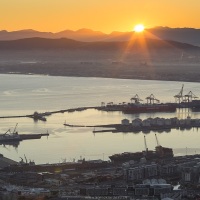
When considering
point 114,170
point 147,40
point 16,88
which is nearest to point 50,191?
point 114,170

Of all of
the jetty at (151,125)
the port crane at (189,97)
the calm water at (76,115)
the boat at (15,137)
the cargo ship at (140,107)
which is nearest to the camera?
the calm water at (76,115)

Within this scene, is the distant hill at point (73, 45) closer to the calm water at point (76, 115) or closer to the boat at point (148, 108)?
the calm water at point (76, 115)

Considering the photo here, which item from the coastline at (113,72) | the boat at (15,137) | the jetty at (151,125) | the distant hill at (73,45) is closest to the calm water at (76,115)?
the boat at (15,137)

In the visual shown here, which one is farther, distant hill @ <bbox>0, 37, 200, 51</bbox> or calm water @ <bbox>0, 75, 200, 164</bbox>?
distant hill @ <bbox>0, 37, 200, 51</bbox>

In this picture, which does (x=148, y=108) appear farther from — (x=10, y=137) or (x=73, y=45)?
(x=73, y=45)

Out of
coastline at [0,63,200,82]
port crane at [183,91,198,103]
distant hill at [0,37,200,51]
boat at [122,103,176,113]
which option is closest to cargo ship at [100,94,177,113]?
boat at [122,103,176,113]

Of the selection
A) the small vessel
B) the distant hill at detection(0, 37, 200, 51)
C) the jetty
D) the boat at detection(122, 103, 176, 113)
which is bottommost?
the small vessel

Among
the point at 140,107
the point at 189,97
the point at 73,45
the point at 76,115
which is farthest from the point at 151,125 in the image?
the point at 73,45

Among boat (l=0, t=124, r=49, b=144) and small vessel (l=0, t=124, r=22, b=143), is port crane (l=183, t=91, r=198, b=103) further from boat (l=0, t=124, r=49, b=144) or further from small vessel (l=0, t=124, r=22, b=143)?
small vessel (l=0, t=124, r=22, b=143)
